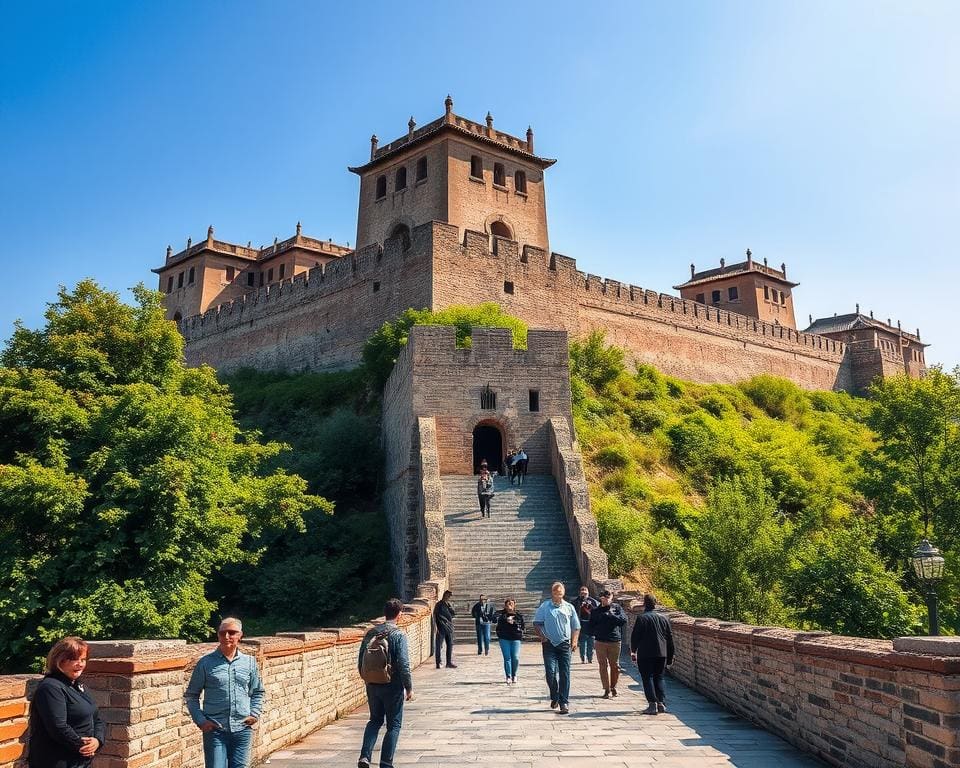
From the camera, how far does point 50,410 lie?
1750 cm

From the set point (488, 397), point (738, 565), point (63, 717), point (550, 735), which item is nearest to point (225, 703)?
point (63, 717)

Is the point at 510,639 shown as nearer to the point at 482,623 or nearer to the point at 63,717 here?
the point at 482,623

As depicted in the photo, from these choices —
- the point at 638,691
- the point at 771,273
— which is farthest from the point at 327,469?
the point at 771,273

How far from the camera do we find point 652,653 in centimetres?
936

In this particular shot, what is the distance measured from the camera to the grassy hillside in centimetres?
1680

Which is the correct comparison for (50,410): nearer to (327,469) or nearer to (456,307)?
(327,469)

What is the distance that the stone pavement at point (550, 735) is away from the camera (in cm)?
688

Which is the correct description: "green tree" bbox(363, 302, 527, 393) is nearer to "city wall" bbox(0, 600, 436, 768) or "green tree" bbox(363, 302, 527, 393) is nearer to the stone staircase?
the stone staircase

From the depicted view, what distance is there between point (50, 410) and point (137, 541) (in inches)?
146

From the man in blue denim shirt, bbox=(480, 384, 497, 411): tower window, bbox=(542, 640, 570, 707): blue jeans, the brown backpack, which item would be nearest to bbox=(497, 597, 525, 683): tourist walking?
bbox=(542, 640, 570, 707): blue jeans

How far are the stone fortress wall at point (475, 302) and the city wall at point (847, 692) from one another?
22.0m

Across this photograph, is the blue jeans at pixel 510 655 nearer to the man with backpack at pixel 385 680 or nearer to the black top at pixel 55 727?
the man with backpack at pixel 385 680

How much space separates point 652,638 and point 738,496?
9.13 metres

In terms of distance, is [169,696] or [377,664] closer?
[169,696]
